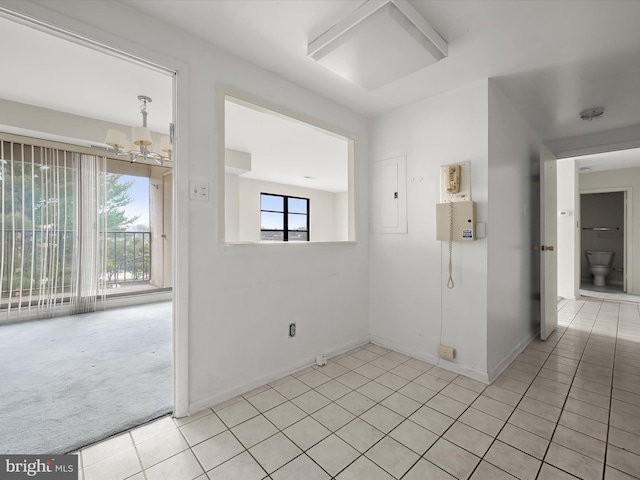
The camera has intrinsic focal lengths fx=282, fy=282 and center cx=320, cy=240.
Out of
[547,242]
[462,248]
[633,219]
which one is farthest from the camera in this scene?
[633,219]

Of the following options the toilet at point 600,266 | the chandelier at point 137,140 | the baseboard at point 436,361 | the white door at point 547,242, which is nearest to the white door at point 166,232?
the chandelier at point 137,140

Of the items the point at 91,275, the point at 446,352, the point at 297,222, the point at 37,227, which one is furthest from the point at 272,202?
the point at 446,352

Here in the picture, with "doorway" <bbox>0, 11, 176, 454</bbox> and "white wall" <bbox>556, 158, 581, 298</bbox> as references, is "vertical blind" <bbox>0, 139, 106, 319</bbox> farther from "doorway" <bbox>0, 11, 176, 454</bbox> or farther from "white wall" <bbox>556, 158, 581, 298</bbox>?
"white wall" <bbox>556, 158, 581, 298</bbox>

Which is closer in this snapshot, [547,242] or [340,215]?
[547,242]

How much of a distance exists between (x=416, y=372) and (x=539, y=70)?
2.57 metres

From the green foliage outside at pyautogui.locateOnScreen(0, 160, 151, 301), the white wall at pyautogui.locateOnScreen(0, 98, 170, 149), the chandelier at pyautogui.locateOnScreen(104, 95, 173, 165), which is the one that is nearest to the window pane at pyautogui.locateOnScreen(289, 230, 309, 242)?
the green foliage outside at pyautogui.locateOnScreen(0, 160, 151, 301)

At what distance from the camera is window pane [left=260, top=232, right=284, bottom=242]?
7.77m

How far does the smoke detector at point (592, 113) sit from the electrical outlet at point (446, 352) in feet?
9.02

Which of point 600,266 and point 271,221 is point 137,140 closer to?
point 271,221

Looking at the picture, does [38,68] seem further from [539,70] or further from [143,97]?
[539,70]

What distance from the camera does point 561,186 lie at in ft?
17.6

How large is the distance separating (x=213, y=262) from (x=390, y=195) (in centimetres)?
185

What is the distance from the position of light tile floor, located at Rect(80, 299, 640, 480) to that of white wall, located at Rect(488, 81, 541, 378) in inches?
16.4

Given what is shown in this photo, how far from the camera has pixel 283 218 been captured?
8.31 metres
